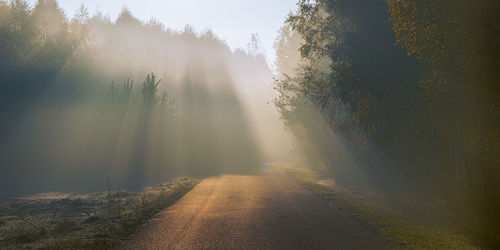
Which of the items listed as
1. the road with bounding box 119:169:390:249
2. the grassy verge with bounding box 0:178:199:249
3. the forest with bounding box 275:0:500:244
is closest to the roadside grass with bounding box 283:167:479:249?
the road with bounding box 119:169:390:249

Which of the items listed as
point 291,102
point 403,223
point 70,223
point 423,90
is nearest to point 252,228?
point 403,223

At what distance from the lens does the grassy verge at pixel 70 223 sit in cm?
753

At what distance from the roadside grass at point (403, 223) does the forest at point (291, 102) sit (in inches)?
26.2

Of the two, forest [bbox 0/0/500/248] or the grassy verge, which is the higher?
forest [bbox 0/0/500/248]

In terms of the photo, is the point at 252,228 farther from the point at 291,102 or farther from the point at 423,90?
the point at 291,102

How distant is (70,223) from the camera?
31.1 ft

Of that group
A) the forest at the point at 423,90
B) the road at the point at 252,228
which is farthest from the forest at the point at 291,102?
the road at the point at 252,228

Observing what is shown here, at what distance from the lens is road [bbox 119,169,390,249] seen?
734 cm

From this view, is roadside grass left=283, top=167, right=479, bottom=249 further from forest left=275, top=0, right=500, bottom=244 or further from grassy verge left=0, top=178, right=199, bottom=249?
grassy verge left=0, top=178, right=199, bottom=249

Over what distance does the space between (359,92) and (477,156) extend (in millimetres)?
4436

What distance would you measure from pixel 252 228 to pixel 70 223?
497cm

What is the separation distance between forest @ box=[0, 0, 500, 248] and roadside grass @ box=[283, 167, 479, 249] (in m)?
0.67

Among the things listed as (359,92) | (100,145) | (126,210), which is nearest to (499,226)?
(359,92)

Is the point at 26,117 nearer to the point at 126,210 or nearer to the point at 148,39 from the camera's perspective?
the point at 126,210
